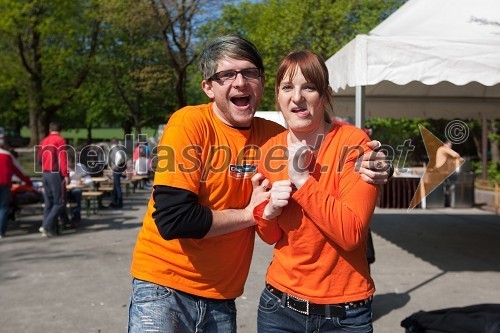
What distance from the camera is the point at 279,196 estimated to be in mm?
2057

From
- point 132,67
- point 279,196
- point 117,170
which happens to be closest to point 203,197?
point 279,196

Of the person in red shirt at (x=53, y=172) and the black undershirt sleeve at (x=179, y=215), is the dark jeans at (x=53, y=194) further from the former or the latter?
the black undershirt sleeve at (x=179, y=215)

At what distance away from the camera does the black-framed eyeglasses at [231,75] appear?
2.28 m

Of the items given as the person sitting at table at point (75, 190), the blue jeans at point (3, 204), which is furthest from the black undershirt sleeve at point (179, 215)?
the person sitting at table at point (75, 190)

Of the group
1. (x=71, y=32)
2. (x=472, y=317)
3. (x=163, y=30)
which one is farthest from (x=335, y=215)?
(x=71, y=32)

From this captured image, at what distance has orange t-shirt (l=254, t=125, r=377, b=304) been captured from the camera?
6.89 ft

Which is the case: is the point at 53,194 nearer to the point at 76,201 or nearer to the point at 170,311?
the point at 76,201

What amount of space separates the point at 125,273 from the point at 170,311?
5369mm

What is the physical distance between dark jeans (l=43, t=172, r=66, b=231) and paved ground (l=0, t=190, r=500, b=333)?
1.36ft

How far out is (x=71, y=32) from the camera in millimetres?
33531

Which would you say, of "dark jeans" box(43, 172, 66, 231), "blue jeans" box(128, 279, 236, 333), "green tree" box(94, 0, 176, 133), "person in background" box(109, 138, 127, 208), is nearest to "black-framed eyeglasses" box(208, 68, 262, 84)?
"blue jeans" box(128, 279, 236, 333)

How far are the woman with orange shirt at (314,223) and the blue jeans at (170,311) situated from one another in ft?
1.07

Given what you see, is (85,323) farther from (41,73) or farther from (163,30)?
(41,73)

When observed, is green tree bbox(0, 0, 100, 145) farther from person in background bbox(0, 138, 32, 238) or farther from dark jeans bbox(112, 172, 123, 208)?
person in background bbox(0, 138, 32, 238)
